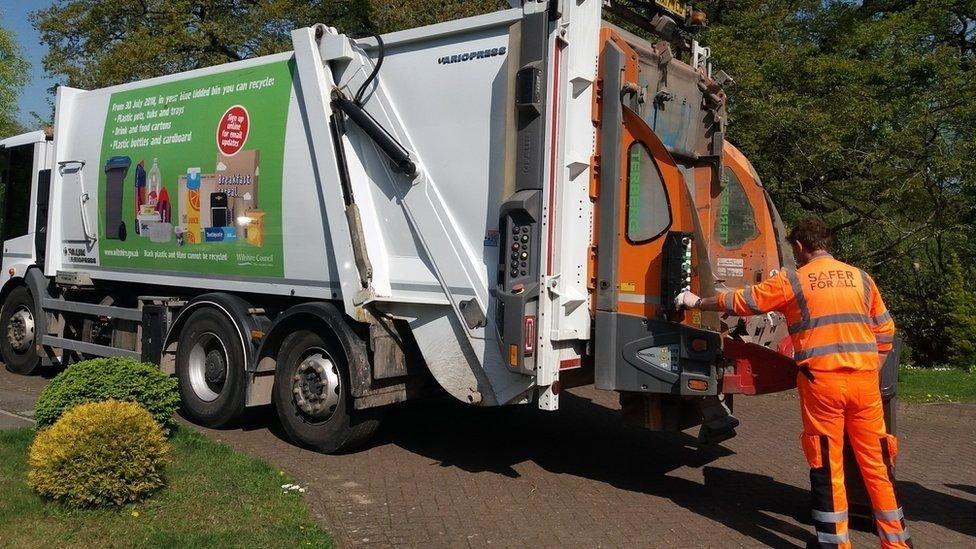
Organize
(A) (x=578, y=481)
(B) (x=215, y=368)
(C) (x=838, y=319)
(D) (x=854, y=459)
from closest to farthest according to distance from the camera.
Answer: (C) (x=838, y=319) < (D) (x=854, y=459) < (A) (x=578, y=481) < (B) (x=215, y=368)

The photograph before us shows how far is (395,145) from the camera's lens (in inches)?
225

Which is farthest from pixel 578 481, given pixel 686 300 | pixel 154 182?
pixel 154 182

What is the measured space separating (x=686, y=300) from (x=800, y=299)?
0.62 m

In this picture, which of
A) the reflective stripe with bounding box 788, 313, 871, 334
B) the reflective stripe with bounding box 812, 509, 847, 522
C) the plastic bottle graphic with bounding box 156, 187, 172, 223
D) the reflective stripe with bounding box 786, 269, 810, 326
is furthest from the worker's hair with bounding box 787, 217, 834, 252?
the plastic bottle graphic with bounding box 156, 187, 172, 223

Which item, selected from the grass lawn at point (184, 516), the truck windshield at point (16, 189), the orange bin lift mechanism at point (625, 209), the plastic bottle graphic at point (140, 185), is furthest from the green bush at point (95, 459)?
the truck windshield at point (16, 189)

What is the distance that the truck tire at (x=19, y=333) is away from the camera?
30.7ft

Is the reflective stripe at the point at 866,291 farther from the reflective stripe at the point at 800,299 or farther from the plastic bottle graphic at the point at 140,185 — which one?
the plastic bottle graphic at the point at 140,185

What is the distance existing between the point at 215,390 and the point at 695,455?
3931 millimetres

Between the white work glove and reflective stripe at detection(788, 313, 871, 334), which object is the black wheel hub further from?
reflective stripe at detection(788, 313, 871, 334)

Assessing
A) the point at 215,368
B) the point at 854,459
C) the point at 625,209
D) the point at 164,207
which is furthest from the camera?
the point at 164,207

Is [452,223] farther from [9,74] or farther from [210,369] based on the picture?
[9,74]

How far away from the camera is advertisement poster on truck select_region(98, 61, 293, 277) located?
667 centimetres

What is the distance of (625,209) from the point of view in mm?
5199

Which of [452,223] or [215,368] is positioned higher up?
[452,223]
